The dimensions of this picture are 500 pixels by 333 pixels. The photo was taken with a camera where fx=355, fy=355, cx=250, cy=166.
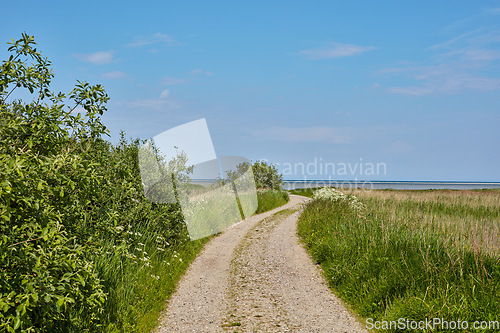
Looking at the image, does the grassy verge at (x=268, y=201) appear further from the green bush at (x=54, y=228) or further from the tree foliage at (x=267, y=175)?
the green bush at (x=54, y=228)

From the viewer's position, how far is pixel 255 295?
8.87 metres

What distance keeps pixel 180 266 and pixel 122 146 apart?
508 centimetres

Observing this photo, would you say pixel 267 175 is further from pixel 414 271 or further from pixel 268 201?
pixel 414 271

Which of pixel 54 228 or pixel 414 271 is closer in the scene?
pixel 54 228

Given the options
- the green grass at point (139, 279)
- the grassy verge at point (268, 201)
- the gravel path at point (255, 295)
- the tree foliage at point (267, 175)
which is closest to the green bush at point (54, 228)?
the green grass at point (139, 279)

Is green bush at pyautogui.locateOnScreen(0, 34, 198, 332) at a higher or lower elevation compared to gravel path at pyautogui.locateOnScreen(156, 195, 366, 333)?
higher

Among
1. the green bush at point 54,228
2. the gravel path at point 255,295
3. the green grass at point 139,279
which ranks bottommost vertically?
the gravel path at point 255,295

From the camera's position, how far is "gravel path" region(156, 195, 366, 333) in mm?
7145

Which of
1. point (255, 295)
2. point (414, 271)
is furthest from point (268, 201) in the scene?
point (414, 271)

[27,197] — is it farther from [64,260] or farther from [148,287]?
[148,287]

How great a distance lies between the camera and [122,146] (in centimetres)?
1313

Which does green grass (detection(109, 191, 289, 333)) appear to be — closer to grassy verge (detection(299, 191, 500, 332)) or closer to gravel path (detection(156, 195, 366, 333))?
gravel path (detection(156, 195, 366, 333))

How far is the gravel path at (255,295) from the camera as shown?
7.14 m

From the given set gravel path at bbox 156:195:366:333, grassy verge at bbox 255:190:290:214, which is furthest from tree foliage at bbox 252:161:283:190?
gravel path at bbox 156:195:366:333
